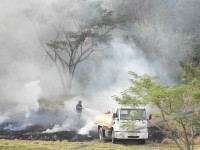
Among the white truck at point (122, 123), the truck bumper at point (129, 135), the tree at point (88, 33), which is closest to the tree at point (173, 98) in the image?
the white truck at point (122, 123)

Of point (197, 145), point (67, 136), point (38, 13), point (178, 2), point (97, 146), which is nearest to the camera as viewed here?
point (97, 146)

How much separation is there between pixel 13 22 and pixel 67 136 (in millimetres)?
27253

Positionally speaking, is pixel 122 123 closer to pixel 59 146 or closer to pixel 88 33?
pixel 59 146

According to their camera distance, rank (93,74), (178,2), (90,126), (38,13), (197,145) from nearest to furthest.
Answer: (197,145)
(90,126)
(38,13)
(178,2)
(93,74)

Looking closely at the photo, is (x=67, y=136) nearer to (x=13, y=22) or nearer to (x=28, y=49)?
(x=13, y=22)

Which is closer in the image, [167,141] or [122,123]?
[122,123]

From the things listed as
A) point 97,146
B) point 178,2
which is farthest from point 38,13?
point 97,146

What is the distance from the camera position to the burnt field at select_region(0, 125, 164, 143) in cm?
1975

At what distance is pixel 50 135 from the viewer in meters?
20.8

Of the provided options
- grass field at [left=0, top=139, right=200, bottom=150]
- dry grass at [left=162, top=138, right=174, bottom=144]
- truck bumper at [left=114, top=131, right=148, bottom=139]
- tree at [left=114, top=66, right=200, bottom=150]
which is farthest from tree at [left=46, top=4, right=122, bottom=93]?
tree at [left=114, top=66, right=200, bottom=150]

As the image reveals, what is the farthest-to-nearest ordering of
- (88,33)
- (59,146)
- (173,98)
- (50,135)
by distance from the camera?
(88,33) → (50,135) → (59,146) → (173,98)

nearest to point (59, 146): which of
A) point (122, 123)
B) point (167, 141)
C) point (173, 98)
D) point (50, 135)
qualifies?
point (122, 123)

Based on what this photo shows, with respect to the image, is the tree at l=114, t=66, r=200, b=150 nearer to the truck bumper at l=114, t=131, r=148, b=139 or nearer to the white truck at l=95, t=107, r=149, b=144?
the white truck at l=95, t=107, r=149, b=144

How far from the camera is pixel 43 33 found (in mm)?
42844
